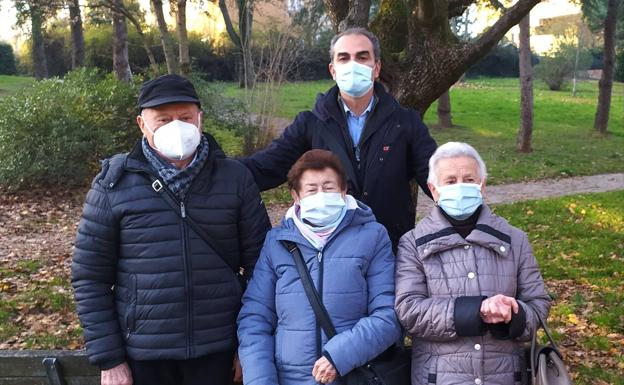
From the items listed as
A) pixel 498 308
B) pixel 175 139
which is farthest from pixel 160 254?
pixel 498 308

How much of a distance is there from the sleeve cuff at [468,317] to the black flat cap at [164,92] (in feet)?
5.01

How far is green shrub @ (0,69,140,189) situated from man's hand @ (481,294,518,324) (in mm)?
10899

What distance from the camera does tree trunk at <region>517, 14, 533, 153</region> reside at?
17.9 m

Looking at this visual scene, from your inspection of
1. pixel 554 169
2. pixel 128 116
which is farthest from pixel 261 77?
pixel 554 169

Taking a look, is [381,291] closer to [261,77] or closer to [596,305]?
[596,305]

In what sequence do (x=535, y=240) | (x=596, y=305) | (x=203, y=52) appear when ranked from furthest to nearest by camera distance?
1. (x=203, y=52)
2. (x=535, y=240)
3. (x=596, y=305)

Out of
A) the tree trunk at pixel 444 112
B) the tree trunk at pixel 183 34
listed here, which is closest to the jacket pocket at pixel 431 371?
the tree trunk at pixel 183 34

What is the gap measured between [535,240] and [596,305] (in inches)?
103

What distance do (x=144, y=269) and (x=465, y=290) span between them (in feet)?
4.72

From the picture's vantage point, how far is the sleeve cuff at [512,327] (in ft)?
9.05

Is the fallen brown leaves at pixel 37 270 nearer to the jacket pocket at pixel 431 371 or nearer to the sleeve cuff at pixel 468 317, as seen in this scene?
the jacket pocket at pixel 431 371

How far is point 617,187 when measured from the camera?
Result: 13312mm

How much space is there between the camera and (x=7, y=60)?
37.8 metres

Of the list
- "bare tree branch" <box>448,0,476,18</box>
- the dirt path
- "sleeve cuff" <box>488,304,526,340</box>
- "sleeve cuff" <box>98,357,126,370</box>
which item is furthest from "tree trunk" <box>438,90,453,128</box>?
"sleeve cuff" <box>98,357,126,370</box>
